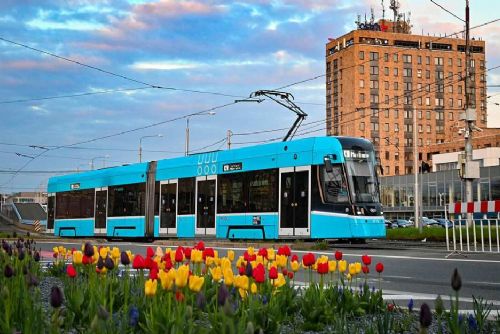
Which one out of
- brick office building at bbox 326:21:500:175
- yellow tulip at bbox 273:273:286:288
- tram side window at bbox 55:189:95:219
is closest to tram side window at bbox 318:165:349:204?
tram side window at bbox 55:189:95:219

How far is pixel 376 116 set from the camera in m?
138

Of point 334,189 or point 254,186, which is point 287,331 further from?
point 254,186

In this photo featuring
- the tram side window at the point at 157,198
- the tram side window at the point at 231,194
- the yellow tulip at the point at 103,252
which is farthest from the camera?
the tram side window at the point at 157,198

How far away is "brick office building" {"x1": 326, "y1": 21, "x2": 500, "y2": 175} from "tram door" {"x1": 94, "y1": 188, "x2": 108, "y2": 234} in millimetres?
103764

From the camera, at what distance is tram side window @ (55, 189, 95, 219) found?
32312 mm

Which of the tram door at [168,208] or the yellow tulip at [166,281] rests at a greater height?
the tram door at [168,208]

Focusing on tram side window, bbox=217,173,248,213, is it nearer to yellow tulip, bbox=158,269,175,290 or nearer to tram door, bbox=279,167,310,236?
tram door, bbox=279,167,310,236

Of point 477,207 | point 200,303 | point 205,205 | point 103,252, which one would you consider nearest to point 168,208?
point 205,205

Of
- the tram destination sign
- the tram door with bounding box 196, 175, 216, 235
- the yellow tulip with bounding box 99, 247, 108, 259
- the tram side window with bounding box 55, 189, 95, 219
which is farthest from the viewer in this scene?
the tram side window with bounding box 55, 189, 95, 219

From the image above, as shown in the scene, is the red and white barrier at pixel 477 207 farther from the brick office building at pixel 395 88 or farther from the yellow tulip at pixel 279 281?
the brick office building at pixel 395 88

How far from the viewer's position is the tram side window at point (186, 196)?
25.9 m

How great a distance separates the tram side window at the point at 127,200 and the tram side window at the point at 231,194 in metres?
5.44

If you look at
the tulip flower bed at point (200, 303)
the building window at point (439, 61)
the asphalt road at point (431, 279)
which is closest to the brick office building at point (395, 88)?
the building window at point (439, 61)

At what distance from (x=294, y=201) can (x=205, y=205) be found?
490 centimetres
